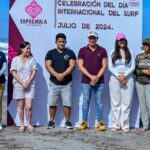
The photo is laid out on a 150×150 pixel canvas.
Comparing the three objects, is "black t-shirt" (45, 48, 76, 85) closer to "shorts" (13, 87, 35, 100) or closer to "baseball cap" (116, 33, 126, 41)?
"shorts" (13, 87, 35, 100)

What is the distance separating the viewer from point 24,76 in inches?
343

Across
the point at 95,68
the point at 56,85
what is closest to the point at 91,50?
the point at 95,68

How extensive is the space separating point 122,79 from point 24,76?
6.21 feet

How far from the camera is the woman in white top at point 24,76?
8.66m

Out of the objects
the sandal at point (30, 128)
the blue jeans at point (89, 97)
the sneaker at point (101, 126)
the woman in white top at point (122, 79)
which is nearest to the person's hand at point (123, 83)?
the woman in white top at point (122, 79)

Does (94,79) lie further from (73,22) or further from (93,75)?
(73,22)

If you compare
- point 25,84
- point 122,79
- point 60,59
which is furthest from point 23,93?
point 122,79

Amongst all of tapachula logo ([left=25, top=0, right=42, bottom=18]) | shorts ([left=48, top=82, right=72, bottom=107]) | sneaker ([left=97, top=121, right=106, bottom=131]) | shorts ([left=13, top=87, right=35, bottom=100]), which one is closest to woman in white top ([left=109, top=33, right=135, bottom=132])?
sneaker ([left=97, top=121, right=106, bottom=131])

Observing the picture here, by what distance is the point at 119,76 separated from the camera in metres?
8.73

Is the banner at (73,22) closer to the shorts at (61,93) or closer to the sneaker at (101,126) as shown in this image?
the shorts at (61,93)

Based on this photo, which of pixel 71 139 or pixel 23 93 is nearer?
pixel 71 139

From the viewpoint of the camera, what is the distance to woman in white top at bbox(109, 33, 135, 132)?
28.7 feet

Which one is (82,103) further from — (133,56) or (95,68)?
(133,56)

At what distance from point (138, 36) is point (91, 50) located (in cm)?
104
